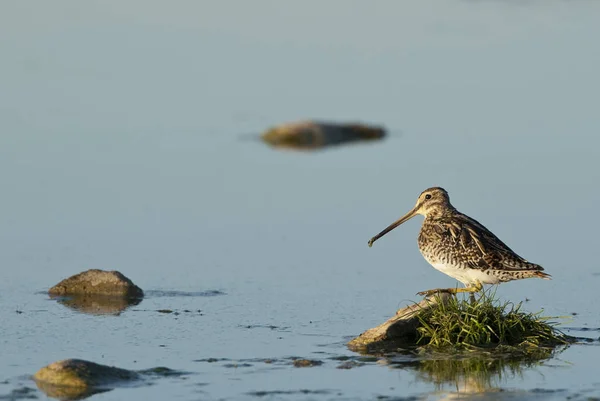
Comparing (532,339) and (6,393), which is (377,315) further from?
(6,393)

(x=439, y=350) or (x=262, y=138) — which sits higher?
(x=262, y=138)

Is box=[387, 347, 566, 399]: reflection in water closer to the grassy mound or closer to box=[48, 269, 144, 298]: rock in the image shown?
the grassy mound

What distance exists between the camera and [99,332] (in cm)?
1145

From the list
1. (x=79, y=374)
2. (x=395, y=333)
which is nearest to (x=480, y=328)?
(x=395, y=333)

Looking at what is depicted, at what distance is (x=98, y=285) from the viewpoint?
13.0 metres

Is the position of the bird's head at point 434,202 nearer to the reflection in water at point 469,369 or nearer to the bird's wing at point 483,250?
the bird's wing at point 483,250

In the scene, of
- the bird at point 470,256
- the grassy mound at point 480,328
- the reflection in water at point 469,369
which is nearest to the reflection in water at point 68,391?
A: the reflection in water at point 469,369

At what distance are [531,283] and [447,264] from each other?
7.06ft

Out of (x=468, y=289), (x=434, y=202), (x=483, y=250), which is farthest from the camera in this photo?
(x=434, y=202)

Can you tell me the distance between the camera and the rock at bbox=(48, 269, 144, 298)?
12859mm

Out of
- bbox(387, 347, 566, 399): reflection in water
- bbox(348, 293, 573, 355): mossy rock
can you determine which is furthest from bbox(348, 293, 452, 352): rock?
bbox(387, 347, 566, 399): reflection in water

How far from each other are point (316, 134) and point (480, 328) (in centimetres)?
1177

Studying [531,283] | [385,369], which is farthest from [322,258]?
[385,369]

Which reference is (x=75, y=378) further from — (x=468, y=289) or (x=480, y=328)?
(x=468, y=289)
